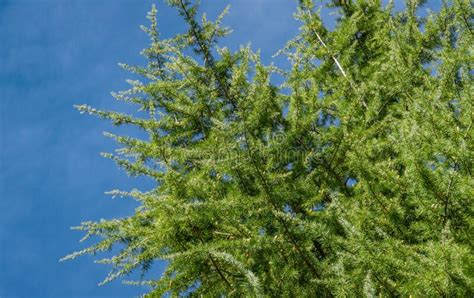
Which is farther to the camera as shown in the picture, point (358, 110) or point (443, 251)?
point (358, 110)

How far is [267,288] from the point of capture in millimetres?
3588

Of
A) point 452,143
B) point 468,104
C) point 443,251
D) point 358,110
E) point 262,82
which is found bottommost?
point 443,251

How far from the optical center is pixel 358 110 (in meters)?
5.94

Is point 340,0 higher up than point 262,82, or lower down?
higher up

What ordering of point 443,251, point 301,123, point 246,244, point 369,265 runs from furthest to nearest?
1. point 301,123
2. point 246,244
3. point 369,265
4. point 443,251

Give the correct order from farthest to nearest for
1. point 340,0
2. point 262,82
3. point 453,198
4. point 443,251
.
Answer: point 340,0 < point 262,82 < point 453,198 < point 443,251

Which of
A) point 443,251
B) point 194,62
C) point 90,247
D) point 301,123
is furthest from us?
point 194,62

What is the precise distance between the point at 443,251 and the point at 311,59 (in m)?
6.34

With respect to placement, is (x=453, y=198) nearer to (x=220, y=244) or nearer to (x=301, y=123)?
(x=220, y=244)

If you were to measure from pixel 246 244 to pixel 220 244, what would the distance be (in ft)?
0.72

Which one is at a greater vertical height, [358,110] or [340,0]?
[340,0]

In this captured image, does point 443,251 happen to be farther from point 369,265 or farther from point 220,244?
point 220,244

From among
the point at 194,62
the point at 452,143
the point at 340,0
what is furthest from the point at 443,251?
the point at 340,0

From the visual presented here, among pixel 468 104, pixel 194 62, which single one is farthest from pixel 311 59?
pixel 468 104
